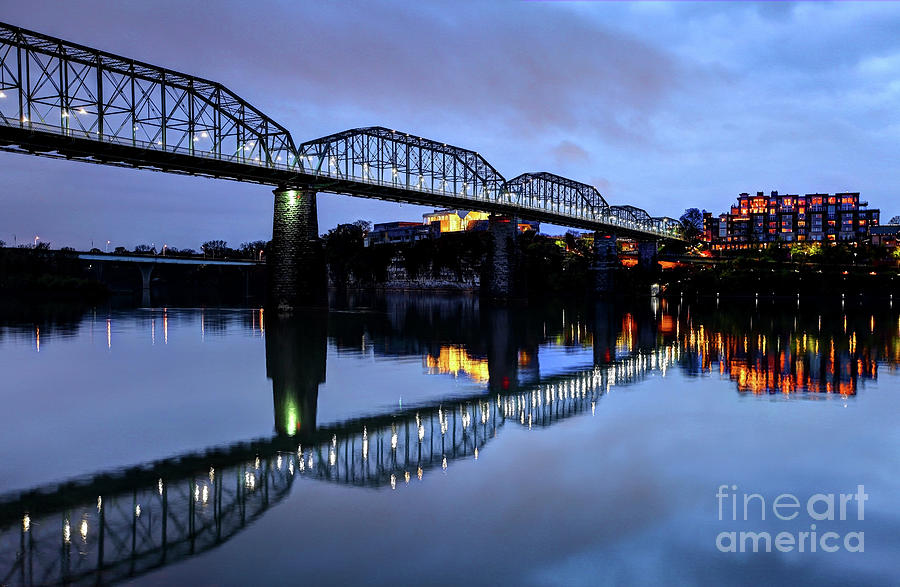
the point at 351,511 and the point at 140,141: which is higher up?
the point at 140,141

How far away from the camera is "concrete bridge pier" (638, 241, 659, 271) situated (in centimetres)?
18138

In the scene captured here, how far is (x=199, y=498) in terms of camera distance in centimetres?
1405

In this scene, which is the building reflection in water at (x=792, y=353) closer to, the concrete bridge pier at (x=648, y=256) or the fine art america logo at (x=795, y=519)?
the fine art america logo at (x=795, y=519)

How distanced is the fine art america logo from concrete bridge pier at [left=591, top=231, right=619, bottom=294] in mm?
135594

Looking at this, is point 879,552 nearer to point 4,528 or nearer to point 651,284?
point 4,528

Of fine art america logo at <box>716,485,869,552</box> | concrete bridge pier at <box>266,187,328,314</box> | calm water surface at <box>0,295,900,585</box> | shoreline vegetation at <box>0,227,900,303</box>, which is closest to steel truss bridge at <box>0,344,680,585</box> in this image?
calm water surface at <box>0,295,900,585</box>

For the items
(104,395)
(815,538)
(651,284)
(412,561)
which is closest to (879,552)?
(815,538)

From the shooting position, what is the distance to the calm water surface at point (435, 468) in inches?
436

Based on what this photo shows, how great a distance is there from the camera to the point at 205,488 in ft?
48.1

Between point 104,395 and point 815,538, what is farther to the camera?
point 104,395

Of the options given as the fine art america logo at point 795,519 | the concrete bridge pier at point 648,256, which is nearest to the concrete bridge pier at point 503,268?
the concrete bridge pier at point 648,256

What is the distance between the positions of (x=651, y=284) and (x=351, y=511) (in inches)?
5981

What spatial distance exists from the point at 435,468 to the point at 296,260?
63375mm

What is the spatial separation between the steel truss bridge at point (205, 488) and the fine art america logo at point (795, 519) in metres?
6.37
